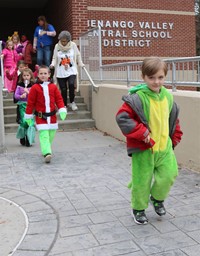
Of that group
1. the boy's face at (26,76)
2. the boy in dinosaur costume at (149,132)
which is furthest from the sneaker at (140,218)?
the boy's face at (26,76)

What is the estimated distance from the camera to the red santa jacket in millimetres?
6191

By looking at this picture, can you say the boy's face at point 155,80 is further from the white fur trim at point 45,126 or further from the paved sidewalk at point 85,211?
the white fur trim at point 45,126

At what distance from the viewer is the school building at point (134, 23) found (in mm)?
13516

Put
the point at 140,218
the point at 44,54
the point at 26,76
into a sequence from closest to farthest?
the point at 140,218
the point at 26,76
the point at 44,54

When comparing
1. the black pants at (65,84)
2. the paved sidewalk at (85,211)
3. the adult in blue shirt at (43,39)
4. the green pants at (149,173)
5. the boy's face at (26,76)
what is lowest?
the paved sidewalk at (85,211)

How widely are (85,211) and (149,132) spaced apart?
3.93 feet

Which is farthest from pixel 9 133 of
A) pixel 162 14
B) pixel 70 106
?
pixel 162 14

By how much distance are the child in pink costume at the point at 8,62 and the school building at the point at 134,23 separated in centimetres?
184

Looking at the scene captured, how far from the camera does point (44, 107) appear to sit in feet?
20.6

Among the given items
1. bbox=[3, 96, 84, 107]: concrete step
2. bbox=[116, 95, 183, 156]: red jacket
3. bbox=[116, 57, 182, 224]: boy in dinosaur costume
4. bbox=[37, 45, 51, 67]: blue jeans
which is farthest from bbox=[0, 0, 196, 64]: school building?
bbox=[116, 95, 183, 156]: red jacket

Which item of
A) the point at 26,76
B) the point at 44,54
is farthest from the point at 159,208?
the point at 44,54

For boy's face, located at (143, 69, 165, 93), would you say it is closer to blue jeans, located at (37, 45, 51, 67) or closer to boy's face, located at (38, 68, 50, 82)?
boy's face, located at (38, 68, 50, 82)

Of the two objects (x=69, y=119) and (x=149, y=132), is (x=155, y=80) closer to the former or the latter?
(x=149, y=132)

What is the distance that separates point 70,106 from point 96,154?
3389mm
